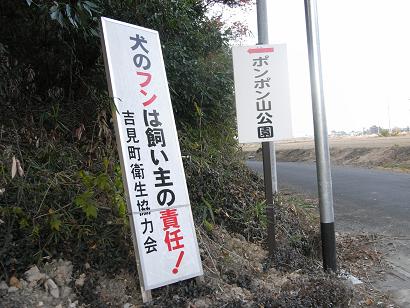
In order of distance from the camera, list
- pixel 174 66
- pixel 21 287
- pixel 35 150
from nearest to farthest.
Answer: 1. pixel 21 287
2. pixel 35 150
3. pixel 174 66

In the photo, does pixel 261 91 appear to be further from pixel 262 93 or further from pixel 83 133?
pixel 83 133

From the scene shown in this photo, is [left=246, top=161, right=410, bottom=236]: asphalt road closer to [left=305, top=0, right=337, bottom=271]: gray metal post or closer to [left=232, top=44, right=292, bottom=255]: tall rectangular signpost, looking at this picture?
[left=305, top=0, right=337, bottom=271]: gray metal post

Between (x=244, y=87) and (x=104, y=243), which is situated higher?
(x=244, y=87)

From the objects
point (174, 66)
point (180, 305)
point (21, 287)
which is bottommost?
point (180, 305)

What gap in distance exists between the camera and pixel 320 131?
4516mm

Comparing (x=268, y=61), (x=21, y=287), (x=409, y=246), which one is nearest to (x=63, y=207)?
(x=21, y=287)

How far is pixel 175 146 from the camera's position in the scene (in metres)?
3.92

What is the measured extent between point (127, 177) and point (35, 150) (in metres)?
1.40

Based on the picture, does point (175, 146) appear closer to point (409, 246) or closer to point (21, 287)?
point (21, 287)

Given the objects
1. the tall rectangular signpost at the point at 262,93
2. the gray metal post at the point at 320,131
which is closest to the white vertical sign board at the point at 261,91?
the tall rectangular signpost at the point at 262,93

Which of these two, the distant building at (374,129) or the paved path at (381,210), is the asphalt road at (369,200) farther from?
the distant building at (374,129)

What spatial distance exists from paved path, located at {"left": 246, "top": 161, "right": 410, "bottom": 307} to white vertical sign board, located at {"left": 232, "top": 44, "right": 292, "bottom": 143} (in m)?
2.14

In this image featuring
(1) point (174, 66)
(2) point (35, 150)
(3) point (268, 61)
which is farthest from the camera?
(1) point (174, 66)

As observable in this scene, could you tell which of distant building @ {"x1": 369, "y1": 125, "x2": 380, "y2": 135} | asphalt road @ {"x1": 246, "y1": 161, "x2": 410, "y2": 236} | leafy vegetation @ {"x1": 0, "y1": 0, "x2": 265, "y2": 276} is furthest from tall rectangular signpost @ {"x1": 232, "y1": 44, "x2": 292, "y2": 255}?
distant building @ {"x1": 369, "y1": 125, "x2": 380, "y2": 135}
